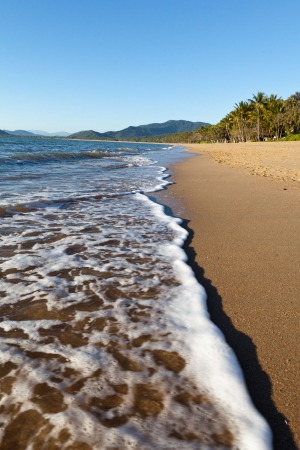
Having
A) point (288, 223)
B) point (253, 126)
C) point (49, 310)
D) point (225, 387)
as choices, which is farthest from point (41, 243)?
point (253, 126)

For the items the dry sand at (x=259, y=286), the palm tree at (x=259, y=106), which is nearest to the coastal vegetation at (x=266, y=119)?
the palm tree at (x=259, y=106)

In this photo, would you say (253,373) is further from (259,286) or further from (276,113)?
(276,113)

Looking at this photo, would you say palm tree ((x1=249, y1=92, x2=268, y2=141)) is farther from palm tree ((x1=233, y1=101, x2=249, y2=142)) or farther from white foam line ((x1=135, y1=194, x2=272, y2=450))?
white foam line ((x1=135, y1=194, x2=272, y2=450))

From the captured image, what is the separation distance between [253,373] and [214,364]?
0.23 metres

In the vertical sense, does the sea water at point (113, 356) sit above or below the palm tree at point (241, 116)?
below

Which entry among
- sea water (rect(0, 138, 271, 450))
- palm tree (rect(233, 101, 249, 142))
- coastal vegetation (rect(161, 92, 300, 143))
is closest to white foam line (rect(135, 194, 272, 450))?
sea water (rect(0, 138, 271, 450))

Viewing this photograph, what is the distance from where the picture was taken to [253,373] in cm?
201

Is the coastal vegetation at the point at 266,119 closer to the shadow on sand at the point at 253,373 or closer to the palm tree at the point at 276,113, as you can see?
the palm tree at the point at 276,113

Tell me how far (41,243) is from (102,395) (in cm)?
286

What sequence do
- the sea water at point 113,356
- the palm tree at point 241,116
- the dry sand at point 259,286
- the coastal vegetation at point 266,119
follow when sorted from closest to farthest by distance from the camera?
the sea water at point 113,356, the dry sand at point 259,286, the coastal vegetation at point 266,119, the palm tree at point 241,116

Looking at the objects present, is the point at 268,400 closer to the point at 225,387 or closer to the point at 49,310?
the point at 225,387

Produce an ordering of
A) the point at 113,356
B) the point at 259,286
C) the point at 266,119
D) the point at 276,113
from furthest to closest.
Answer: the point at 266,119, the point at 276,113, the point at 259,286, the point at 113,356

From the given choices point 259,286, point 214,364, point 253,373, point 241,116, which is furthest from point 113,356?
point 241,116

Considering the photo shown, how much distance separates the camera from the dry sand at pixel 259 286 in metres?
1.85
